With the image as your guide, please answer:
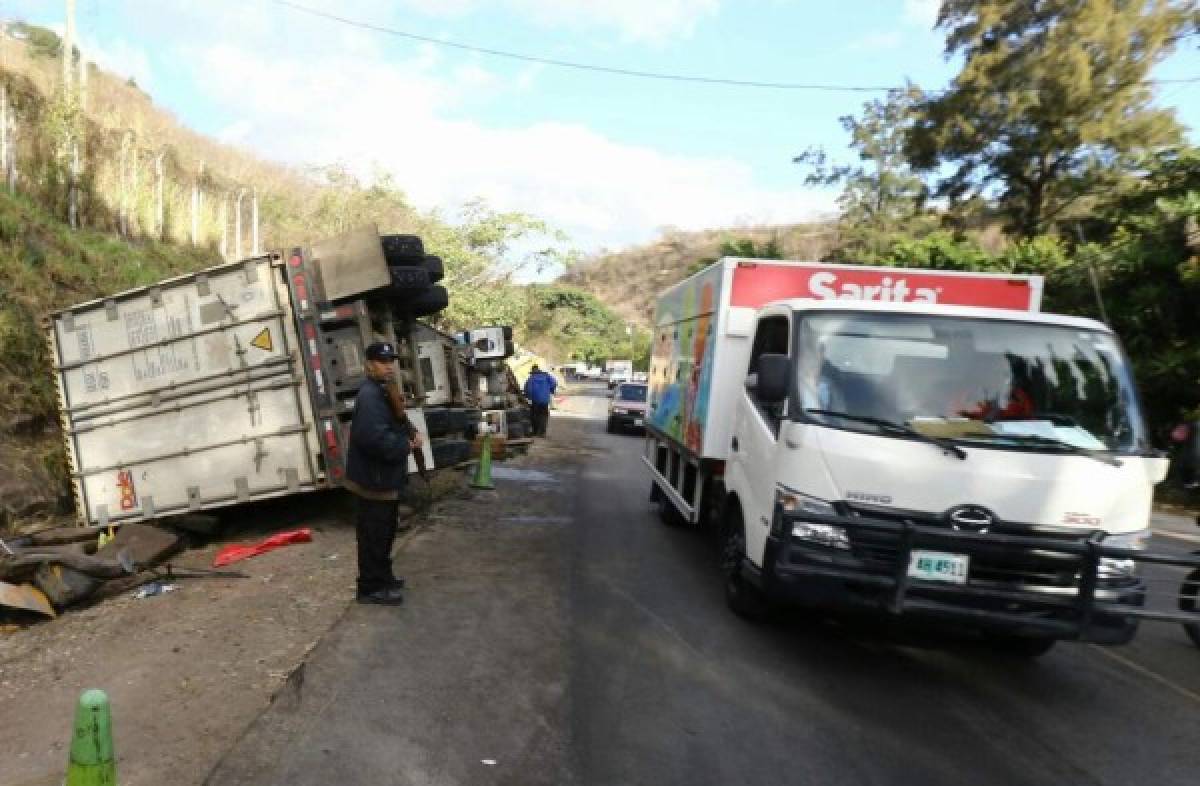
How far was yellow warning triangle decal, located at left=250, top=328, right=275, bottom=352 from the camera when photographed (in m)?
7.91

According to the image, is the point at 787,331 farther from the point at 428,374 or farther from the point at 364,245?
the point at 428,374

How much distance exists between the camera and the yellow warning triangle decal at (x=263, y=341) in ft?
25.9

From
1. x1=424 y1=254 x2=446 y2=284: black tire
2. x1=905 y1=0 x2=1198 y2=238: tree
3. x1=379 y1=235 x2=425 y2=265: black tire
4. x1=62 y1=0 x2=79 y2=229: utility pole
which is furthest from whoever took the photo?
x1=905 y1=0 x2=1198 y2=238: tree

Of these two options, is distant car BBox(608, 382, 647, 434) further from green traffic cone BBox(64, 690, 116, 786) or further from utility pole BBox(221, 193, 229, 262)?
green traffic cone BBox(64, 690, 116, 786)

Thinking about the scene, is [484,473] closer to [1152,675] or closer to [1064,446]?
[1152,675]

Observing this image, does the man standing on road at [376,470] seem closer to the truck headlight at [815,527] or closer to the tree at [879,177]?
the truck headlight at [815,527]

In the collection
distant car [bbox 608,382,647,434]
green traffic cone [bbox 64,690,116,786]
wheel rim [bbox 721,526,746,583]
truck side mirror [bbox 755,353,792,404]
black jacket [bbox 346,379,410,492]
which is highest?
truck side mirror [bbox 755,353,792,404]

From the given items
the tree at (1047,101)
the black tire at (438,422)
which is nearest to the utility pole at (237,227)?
the black tire at (438,422)

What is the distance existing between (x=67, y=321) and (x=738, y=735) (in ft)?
24.9

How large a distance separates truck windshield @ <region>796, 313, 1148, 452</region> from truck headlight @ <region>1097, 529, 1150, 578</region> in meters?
0.48

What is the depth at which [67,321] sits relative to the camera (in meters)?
8.29

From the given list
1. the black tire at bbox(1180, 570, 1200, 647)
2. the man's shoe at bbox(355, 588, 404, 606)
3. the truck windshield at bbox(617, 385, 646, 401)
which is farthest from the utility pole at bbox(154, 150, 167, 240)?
the black tire at bbox(1180, 570, 1200, 647)

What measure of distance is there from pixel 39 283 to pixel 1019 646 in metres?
11.3

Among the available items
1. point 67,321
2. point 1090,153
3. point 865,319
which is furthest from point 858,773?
point 1090,153
